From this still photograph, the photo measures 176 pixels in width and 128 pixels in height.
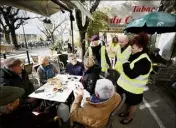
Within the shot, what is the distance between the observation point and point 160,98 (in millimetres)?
4547

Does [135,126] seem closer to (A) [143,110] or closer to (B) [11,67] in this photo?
(A) [143,110]

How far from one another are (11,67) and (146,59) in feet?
8.25

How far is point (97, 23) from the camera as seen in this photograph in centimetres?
991

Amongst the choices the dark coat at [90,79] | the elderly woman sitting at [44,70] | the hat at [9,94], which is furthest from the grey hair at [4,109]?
the elderly woman sitting at [44,70]

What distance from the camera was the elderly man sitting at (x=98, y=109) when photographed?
6.24 feet

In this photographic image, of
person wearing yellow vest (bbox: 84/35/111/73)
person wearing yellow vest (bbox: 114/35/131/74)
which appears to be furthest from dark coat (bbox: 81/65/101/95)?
person wearing yellow vest (bbox: 84/35/111/73)

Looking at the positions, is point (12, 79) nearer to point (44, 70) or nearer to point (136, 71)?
point (44, 70)

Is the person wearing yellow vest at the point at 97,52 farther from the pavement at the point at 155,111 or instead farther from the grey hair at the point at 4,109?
the grey hair at the point at 4,109

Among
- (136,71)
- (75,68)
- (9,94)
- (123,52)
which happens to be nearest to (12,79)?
(9,94)

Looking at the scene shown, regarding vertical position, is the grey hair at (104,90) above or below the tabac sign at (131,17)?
below

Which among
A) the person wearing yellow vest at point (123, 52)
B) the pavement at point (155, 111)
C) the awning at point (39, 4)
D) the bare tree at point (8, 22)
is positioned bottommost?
the pavement at point (155, 111)

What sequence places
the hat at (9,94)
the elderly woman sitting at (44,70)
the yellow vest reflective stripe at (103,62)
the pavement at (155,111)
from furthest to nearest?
the yellow vest reflective stripe at (103,62) → the elderly woman sitting at (44,70) → the pavement at (155,111) → the hat at (9,94)

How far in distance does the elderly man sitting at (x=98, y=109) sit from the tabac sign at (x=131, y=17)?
7.09 metres

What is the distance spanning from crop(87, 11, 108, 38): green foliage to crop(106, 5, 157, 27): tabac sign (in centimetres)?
81
